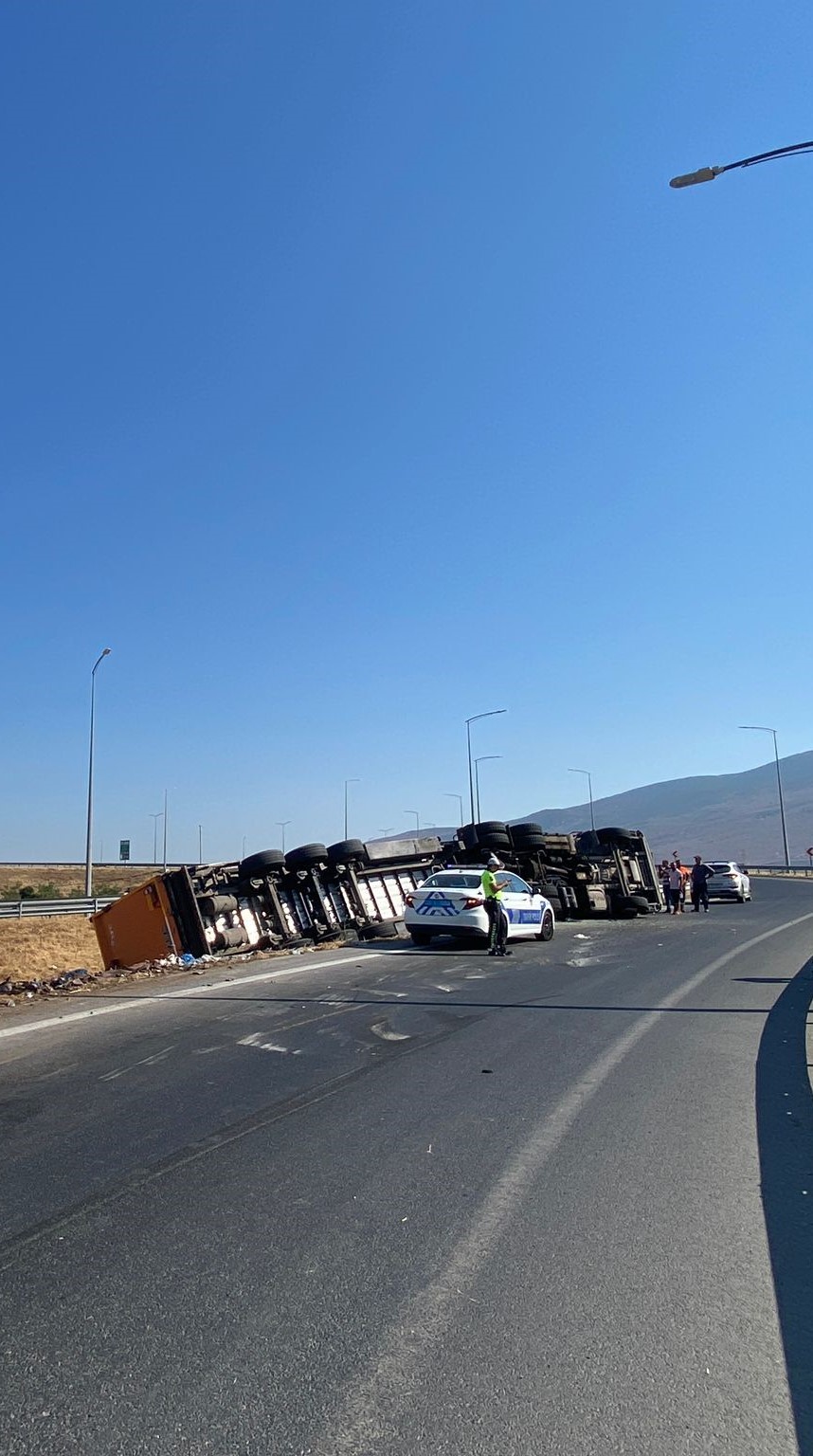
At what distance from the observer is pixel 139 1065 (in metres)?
8.28

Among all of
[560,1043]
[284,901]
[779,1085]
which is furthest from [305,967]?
[779,1085]

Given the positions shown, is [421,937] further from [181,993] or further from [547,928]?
[181,993]

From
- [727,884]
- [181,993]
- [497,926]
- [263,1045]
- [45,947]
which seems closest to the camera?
[263,1045]

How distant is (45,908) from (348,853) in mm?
21447

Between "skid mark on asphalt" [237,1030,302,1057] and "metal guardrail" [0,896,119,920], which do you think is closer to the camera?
"skid mark on asphalt" [237,1030,302,1057]

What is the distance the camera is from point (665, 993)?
12.7 m

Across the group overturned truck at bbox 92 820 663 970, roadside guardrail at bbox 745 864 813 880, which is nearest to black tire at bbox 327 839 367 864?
overturned truck at bbox 92 820 663 970

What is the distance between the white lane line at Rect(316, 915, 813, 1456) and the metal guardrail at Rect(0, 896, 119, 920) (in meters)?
33.5

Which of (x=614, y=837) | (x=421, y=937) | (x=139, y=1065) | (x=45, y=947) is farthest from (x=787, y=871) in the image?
(x=139, y=1065)

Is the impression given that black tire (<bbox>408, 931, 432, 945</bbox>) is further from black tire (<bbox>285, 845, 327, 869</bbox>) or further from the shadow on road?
the shadow on road

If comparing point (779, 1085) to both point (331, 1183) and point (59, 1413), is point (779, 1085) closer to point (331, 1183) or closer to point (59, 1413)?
point (331, 1183)

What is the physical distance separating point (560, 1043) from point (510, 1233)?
15.1ft

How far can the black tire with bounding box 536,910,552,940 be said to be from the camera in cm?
2083

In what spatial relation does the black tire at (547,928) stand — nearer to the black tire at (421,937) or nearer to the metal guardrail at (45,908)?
the black tire at (421,937)
